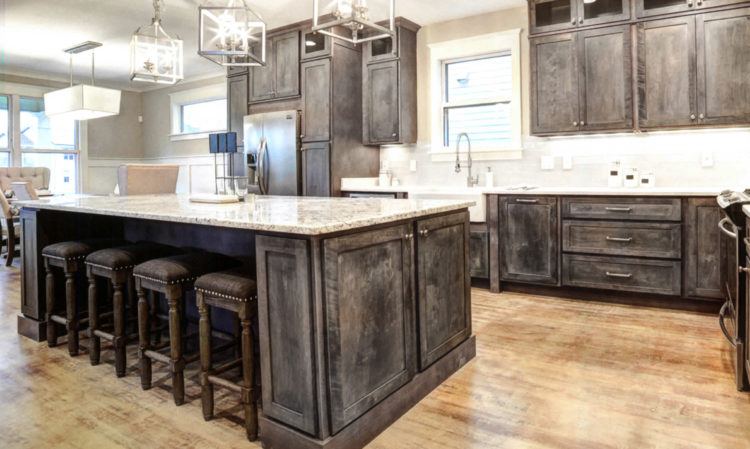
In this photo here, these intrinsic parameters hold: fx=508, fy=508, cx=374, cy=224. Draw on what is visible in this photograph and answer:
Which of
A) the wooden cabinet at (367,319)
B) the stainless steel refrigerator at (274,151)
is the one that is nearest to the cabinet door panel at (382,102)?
the stainless steel refrigerator at (274,151)

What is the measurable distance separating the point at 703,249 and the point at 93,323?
3961 mm

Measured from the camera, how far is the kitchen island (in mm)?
1763

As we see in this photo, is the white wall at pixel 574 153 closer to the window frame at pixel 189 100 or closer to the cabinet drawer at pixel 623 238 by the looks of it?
the cabinet drawer at pixel 623 238

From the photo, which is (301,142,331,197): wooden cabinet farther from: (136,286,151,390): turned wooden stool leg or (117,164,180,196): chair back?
(136,286,151,390): turned wooden stool leg

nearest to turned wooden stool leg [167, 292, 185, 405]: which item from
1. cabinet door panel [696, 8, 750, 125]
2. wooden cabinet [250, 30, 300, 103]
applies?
wooden cabinet [250, 30, 300, 103]

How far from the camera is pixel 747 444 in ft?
6.06

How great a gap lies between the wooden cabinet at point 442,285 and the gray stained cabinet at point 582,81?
6.97 ft

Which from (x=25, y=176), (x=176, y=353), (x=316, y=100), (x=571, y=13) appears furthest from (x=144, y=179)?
(x=571, y=13)

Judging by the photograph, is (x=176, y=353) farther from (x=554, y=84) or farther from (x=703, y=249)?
(x=554, y=84)

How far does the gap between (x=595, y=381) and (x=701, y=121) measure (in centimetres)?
246

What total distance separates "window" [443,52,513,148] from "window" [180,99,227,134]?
13.6 ft

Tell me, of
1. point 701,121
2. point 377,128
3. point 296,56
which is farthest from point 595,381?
point 296,56

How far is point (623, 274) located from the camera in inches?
151

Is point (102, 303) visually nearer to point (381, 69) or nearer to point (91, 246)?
point (91, 246)
